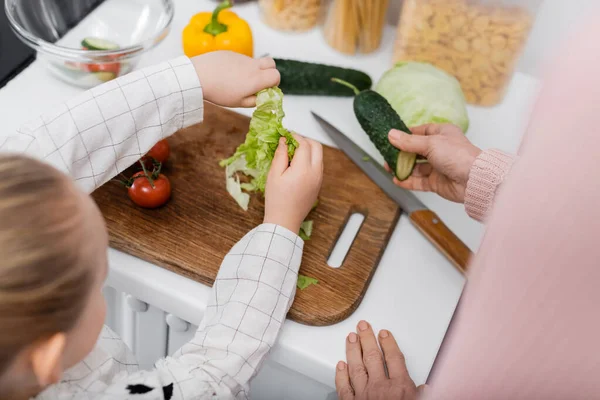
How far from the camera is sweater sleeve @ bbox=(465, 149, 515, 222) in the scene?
93 centimetres

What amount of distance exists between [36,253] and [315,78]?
2.64 ft

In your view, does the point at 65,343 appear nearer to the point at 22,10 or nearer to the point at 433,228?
the point at 433,228

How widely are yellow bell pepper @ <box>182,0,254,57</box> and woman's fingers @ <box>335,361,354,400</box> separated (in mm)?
681

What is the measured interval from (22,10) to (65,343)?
908 millimetres

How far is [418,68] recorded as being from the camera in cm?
119

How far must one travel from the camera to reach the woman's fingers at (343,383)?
0.85 meters

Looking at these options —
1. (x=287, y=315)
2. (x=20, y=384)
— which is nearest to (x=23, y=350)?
(x=20, y=384)

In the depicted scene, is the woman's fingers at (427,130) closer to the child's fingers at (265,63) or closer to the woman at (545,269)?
the child's fingers at (265,63)

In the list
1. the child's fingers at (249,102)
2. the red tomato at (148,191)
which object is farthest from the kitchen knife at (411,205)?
the red tomato at (148,191)

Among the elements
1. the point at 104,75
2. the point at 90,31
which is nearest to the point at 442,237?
the point at 104,75

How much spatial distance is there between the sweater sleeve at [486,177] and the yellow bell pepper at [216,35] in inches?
22.0

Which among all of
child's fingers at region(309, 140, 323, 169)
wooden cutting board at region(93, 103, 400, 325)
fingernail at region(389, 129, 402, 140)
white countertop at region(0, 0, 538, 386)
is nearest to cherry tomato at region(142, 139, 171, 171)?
wooden cutting board at region(93, 103, 400, 325)

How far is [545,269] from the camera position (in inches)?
12.3

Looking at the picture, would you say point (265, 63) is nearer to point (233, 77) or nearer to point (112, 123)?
point (233, 77)
